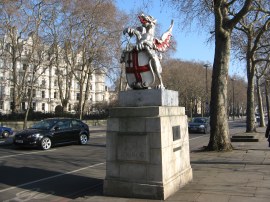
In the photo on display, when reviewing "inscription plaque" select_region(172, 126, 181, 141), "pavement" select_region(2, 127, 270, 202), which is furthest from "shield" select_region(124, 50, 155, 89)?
"pavement" select_region(2, 127, 270, 202)

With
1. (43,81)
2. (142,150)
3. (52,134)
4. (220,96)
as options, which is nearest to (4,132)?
(52,134)

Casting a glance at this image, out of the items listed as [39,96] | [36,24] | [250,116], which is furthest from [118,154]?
[39,96]

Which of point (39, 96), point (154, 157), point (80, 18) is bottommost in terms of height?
point (154, 157)

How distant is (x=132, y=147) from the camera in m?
7.16

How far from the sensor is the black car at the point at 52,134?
1731cm

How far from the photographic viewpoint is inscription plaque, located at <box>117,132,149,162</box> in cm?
704

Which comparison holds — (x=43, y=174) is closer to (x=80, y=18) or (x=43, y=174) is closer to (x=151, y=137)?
(x=151, y=137)

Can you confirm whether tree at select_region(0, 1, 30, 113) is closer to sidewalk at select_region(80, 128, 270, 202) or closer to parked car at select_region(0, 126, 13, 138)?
parked car at select_region(0, 126, 13, 138)

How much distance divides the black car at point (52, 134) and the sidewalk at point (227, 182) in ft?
26.4

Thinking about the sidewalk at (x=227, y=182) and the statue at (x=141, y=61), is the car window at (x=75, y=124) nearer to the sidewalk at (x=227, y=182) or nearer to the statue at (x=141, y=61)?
the sidewalk at (x=227, y=182)

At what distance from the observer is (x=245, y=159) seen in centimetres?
1238

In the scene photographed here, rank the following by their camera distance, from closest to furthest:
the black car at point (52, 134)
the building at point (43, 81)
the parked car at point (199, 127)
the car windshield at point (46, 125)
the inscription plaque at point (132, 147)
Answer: the inscription plaque at point (132, 147) < the black car at point (52, 134) < the car windshield at point (46, 125) < the parked car at point (199, 127) < the building at point (43, 81)

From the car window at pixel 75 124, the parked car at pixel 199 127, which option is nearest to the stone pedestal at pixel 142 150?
the car window at pixel 75 124

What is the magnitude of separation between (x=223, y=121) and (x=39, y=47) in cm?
3399
